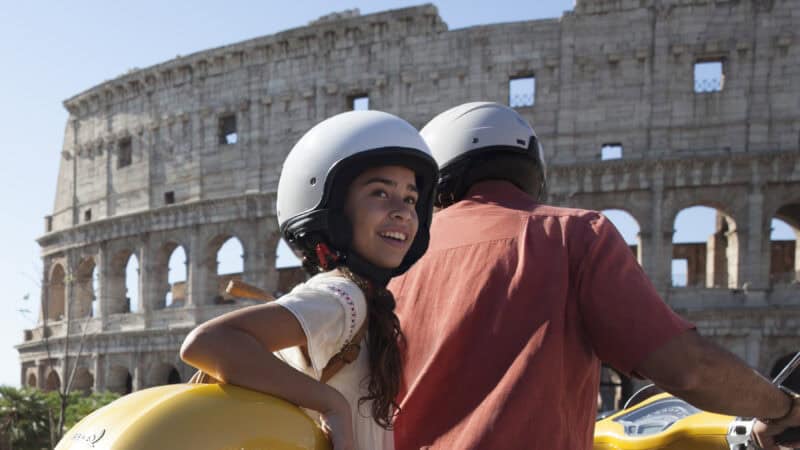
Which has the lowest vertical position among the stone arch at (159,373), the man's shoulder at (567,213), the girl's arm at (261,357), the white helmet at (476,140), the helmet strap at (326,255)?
the stone arch at (159,373)

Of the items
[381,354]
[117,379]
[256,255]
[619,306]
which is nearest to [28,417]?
[256,255]

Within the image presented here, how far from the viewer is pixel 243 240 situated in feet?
75.1

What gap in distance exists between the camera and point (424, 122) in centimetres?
2125

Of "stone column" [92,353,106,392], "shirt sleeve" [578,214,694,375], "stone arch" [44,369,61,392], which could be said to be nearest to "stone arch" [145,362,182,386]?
"stone column" [92,353,106,392]

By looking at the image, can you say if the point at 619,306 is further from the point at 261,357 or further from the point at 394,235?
the point at 261,357

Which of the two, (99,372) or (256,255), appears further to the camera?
(99,372)

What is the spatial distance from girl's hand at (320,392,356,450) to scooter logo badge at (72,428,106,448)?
0.45 meters

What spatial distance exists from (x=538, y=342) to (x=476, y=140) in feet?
2.88

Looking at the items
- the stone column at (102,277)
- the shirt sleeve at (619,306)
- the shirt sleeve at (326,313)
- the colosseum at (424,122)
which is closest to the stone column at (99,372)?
the colosseum at (424,122)

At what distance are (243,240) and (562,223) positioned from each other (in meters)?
21.9

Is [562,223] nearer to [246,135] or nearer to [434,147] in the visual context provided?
[434,147]

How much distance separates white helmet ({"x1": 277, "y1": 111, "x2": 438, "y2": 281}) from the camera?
1771 millimetres

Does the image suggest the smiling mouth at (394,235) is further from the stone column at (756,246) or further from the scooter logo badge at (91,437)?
the stone column at (756,246)

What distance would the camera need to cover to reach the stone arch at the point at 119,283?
26.1m
